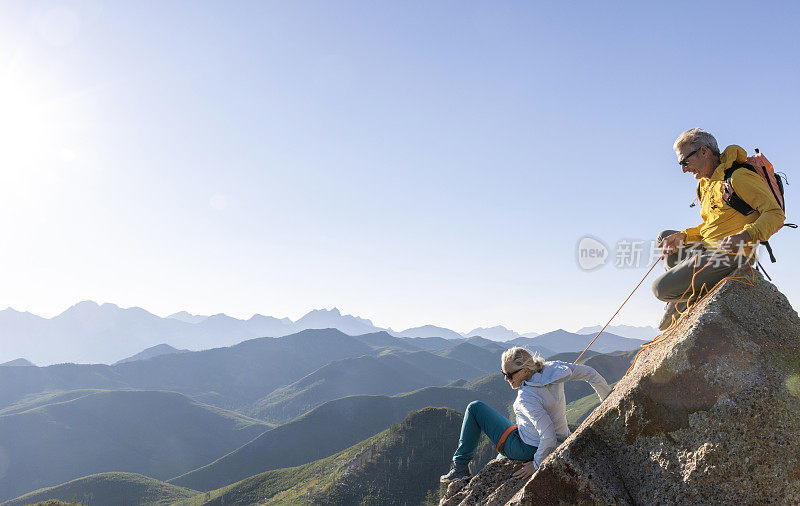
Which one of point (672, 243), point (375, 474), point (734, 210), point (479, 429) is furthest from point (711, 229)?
point (375, 474)

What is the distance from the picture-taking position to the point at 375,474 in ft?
530

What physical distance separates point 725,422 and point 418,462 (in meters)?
177

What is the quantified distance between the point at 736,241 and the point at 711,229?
3.00 ft

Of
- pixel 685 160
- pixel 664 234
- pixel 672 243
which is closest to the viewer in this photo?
pixel 685 160

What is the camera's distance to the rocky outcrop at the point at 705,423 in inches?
216

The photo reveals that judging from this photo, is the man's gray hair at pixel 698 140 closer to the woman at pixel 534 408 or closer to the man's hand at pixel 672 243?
the man's hand at pixel 672 243

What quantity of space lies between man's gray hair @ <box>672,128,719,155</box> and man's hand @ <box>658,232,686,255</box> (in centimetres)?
148

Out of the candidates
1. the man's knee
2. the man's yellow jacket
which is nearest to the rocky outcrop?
the man's yellow jacket

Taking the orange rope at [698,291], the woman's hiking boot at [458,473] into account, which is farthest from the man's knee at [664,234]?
the woman's hiking boot at [458,473]

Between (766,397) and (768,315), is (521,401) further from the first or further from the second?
(768,315)

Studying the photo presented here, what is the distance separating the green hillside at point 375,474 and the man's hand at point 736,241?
16265 centimetres

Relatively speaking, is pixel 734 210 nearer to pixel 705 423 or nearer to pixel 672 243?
pixel 672 243

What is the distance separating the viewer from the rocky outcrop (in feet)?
18.0

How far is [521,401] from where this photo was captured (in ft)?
24.6
